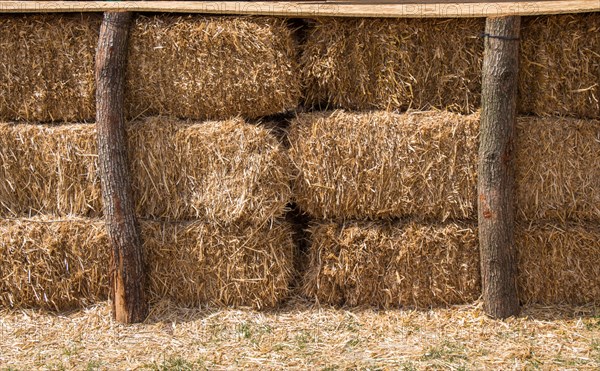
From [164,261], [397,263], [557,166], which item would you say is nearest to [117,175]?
[164,261]

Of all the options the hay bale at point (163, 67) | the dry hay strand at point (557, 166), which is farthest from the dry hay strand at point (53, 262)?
the dry hay strand at point (557, 166)

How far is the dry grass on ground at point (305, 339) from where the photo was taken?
4215 mm

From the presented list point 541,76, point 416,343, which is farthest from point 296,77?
point 416,343

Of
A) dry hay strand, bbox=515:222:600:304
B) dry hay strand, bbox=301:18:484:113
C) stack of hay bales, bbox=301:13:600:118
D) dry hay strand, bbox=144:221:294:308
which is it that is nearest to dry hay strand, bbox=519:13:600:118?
stack of hay bales, bbox=301:13:600:118

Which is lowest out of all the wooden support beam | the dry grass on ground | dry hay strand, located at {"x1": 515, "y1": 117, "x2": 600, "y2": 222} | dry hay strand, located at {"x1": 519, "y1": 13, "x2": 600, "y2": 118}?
the dry grass on ground

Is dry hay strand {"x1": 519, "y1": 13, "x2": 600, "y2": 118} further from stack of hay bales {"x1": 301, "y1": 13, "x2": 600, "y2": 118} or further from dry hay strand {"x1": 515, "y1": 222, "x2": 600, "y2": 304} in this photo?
dry hay strand {"x1": 515, "y1": 222, "x2": 600, "y2": 304}

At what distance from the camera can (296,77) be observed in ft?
15.5

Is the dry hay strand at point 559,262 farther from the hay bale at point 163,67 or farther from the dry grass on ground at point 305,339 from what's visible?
the hay bale at point 163,67

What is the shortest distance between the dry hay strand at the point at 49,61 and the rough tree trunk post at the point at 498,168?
8.28 feet

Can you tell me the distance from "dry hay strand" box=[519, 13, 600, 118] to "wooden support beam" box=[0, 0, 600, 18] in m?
0.13

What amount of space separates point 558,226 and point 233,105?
7.36 feet

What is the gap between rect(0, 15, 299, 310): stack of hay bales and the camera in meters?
4.67

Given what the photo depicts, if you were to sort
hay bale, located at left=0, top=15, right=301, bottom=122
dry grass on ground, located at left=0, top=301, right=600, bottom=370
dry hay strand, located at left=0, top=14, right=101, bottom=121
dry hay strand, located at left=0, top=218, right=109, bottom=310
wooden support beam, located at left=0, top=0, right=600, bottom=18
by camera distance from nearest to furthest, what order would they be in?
dry grass on ground, located at left=0, top=301, right=600, bottom=370 → wooden support beam, located at left=0, top=0, right=600, bottom=18 → hay bale, located at left=0, top=15, right=301, bottom=122 → dry hay strand, located at left=0, top=14, right=101, bottom=121 → dry hay strand, located at left=0, top=218, right=109, bottom=310

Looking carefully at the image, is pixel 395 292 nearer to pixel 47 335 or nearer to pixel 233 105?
pixel 233 105
